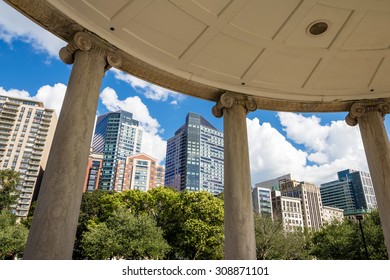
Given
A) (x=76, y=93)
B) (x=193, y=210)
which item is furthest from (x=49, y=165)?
(x=193, y=210)

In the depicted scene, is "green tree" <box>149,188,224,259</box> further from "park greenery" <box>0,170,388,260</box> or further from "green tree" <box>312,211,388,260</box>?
"green tree" <box>312,211,388,260</box>

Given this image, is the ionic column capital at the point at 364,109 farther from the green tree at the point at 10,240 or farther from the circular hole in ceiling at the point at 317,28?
the green tree at the point at 10,240

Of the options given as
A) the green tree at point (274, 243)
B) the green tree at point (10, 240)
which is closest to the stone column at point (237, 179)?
the green tree at point (274, 243)

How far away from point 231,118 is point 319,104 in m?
6.18

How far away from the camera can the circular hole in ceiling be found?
12258mm

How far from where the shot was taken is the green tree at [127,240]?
48.0 m

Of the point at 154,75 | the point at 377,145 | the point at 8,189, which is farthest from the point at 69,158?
the point at 8,189

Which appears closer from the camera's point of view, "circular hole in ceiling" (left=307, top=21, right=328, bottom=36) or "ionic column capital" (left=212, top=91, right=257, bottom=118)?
"circular hole in ceiling" (left=307, top=21, right=328, bottom=36)

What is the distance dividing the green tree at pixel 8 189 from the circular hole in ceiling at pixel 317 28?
11614 centimetres

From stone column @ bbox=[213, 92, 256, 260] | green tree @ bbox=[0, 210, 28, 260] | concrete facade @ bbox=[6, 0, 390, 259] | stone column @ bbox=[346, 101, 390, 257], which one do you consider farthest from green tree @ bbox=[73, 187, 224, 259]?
stone column @ bbox=[346, 101, 390, 257]

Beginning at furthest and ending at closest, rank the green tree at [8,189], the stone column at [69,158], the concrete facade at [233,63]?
1. the green tree at [8,189]
2. the concrete facade at [233,63]
3. the stone column at [69,158]

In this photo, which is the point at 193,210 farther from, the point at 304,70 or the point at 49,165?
the point at 49,165

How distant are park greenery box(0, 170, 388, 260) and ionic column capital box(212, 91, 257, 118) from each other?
3931cm
